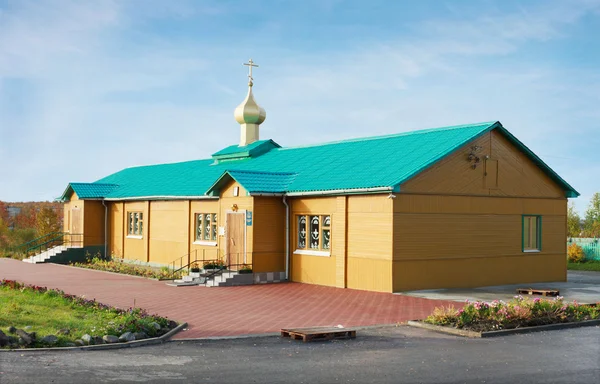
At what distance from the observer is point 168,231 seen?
31562 millimetres

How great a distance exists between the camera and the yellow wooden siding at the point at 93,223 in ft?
119

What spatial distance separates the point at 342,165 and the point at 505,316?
11571 mm

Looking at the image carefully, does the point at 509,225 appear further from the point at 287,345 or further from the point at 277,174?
the point at 287,345

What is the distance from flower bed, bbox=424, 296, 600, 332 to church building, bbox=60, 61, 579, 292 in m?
5.89

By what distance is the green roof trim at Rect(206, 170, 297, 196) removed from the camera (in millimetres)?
24672

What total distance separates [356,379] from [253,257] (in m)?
14.8

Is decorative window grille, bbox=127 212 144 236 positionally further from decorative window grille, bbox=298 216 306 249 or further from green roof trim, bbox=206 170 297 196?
decorative window grille, bbox=298 216 306 249

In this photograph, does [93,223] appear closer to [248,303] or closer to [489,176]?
[248,303]

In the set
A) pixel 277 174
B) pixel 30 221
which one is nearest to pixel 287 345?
pixel 277 174

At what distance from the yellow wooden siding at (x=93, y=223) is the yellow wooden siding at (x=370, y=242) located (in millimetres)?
18207

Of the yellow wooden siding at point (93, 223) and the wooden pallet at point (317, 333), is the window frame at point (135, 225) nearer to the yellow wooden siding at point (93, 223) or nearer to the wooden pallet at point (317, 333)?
the yellow wooden siding at point (93, 223)

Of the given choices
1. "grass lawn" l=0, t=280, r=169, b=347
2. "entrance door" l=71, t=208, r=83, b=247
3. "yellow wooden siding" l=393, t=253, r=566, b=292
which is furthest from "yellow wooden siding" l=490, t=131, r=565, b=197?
"entrance door" l=71, t=208, r=83, b=247

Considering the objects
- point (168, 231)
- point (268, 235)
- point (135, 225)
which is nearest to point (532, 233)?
point (268, 235)

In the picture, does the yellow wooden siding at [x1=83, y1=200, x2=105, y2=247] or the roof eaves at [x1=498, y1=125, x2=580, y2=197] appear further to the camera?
the yellow wooden siding at [x1=83, y1=200, x2=105, y2=247]
